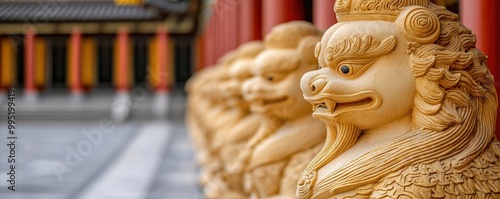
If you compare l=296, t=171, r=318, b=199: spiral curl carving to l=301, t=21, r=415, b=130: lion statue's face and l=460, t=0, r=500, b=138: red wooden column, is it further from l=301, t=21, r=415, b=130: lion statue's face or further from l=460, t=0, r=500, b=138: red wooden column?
l=460, t=0, r=500, b=138: red wooden column

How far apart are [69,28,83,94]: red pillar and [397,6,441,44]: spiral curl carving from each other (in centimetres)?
2193

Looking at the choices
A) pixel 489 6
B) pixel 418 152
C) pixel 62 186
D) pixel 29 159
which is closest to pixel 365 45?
pixel 418 152

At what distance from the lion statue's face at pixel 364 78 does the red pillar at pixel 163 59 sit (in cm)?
2051

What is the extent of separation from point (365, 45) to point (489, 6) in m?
1.15

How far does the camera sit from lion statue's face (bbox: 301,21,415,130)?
8.24 ft

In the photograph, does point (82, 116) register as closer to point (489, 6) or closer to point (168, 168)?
point (168, 168)

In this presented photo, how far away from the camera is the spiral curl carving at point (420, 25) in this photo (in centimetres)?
247

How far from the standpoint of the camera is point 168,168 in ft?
31.5

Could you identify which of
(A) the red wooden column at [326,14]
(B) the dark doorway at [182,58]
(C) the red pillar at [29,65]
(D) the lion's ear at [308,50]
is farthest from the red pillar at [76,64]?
(D) the lion's ear at [308,50]

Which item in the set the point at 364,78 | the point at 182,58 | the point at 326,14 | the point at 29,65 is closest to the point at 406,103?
the point at 364,78

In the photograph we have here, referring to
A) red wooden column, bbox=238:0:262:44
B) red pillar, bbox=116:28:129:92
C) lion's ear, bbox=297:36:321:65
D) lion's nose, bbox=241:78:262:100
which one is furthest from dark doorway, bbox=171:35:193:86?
lion's ear, bbox=297:36:321:65

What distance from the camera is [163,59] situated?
76.9ft

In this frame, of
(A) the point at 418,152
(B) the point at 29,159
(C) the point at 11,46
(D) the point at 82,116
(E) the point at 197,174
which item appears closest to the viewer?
(A) the point at 418,152

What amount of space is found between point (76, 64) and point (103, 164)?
14.3 meters
